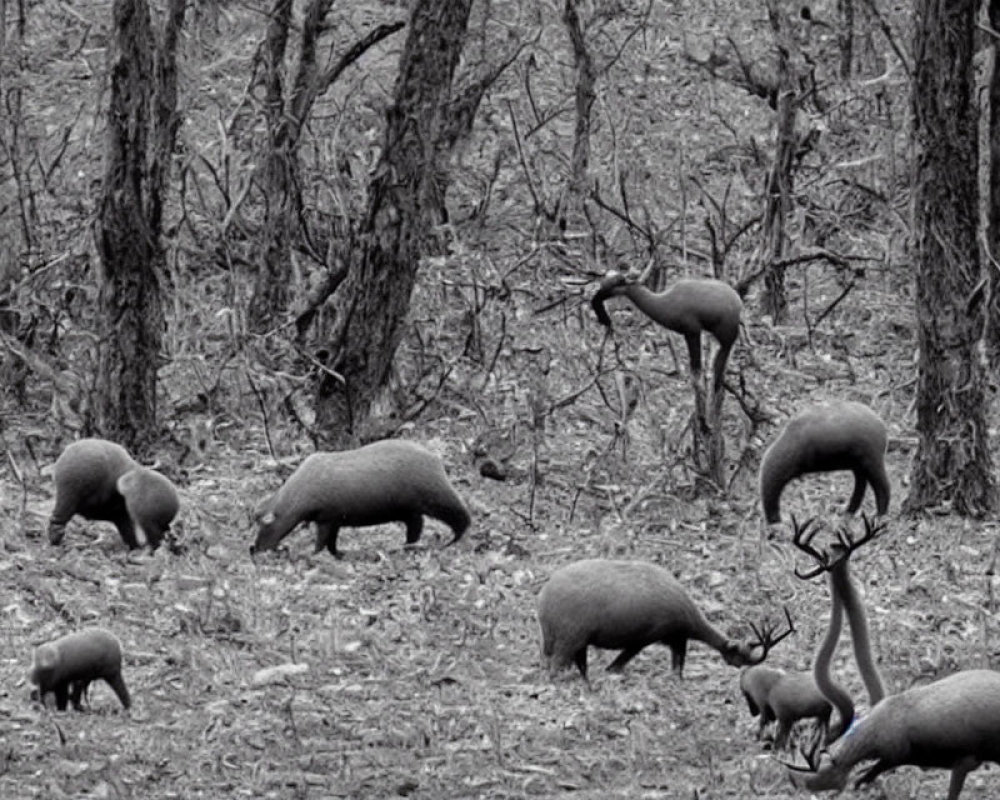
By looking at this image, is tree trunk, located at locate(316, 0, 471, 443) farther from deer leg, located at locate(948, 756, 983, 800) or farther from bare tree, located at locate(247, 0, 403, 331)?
deer leg, located at locate(948, 756, 983, 800)

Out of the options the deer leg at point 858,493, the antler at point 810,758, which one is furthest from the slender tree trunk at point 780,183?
the antler at point 810,758

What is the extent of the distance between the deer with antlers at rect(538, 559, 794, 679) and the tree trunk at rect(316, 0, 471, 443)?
14.8 feet

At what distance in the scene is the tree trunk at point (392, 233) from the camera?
1316cm

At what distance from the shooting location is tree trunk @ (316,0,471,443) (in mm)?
13164

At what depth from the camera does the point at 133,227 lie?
528 inches

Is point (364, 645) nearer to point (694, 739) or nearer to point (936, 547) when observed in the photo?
point (694, 739)

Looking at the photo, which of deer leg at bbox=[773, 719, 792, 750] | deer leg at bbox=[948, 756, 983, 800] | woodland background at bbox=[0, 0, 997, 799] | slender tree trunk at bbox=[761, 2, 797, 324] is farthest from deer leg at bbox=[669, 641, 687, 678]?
slender tree trunk at bbox=[761, 2, 797, 324]

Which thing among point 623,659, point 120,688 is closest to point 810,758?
point 623,659

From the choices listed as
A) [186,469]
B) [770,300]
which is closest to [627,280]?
[186,469]

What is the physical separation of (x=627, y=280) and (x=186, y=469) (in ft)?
14.9

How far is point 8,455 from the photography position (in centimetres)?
1320

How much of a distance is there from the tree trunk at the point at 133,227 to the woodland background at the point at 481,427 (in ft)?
0.64

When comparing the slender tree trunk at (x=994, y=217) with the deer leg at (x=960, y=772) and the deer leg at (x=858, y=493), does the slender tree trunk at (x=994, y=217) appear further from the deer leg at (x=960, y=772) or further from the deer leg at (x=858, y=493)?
the deer leg at (x=960, y=772)

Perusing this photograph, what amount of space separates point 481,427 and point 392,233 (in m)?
2.10
